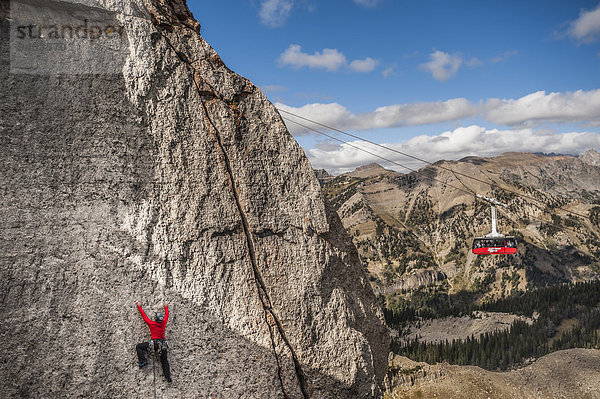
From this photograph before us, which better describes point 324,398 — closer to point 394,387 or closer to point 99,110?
point 99,110

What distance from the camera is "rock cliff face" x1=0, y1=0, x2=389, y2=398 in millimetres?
10836

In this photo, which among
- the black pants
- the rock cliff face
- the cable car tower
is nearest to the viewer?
the rock cliff face

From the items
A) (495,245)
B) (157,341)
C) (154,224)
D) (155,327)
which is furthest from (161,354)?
(495,245)

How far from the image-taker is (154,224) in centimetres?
1187

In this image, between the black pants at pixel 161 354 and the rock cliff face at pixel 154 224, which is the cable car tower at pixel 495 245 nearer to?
the rock cliff face at pixel 154 224

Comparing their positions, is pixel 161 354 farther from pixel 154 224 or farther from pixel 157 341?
pixel 154 224

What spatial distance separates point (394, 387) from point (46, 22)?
57.2 metres

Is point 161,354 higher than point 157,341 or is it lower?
lower

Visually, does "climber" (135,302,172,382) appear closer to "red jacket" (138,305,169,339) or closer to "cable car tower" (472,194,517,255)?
"red jacket" (138,305,169,339)

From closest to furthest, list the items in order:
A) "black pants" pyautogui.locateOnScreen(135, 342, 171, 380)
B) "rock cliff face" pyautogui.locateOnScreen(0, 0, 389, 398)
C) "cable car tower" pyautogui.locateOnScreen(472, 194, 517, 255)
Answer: "rock cliff face" pyautogui.locateOnScreen(0, 0, 389, 398) → "black pants" pyautogui.locateOnScreen(135, 342, 171, 380) → "cable car tower" pyautogui.locateOnScreen(472, 194, 517, 255)

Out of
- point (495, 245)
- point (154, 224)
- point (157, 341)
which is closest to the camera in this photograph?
point (157, 341)

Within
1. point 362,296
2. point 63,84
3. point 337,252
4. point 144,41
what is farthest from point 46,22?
point 362,296

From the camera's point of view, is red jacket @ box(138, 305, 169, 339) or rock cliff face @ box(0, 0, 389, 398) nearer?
rock cliff face @ box(0, 0, 389, 398)

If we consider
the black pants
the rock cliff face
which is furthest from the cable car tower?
the black pants
